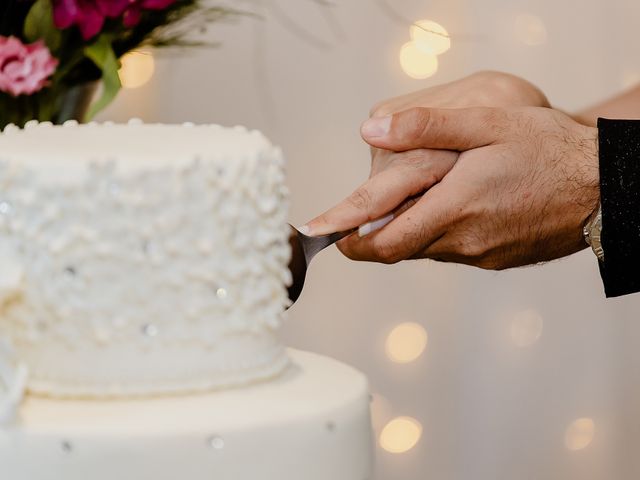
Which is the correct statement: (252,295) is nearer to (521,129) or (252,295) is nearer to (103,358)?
(103,358)

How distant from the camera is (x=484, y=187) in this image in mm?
1222

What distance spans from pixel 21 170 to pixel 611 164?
73 centimetres

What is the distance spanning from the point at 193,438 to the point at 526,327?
1522mm

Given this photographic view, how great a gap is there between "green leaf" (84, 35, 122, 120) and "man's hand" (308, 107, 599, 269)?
338 millimetres

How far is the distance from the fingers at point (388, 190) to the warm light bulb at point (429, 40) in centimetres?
96

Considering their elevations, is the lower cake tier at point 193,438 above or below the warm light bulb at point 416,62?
below

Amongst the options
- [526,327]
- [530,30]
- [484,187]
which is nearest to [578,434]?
[526,327]

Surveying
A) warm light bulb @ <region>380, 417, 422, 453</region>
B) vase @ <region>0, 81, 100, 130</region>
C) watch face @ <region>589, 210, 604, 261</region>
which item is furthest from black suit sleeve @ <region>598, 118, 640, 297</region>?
warm light bulb @ <region>380, 417, 422, 453</region>

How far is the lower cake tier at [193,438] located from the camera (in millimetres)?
744

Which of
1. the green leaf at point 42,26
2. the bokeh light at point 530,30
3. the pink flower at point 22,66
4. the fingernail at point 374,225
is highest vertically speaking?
the bokeh light at point 530,30

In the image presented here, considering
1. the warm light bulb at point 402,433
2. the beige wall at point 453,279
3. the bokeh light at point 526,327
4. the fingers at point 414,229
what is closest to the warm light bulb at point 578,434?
the beige wall at point 453,279

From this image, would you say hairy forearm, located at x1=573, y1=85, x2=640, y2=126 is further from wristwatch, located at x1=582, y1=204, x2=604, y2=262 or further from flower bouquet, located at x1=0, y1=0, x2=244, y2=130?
flower bouquet, located at x1=0, y1=0, x2=244, y2=130

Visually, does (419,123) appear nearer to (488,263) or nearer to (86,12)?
Result: (488,263)

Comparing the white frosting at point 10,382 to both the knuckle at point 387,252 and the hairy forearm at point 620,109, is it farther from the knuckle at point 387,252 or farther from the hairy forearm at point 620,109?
the hairy forearm at point 620,109
